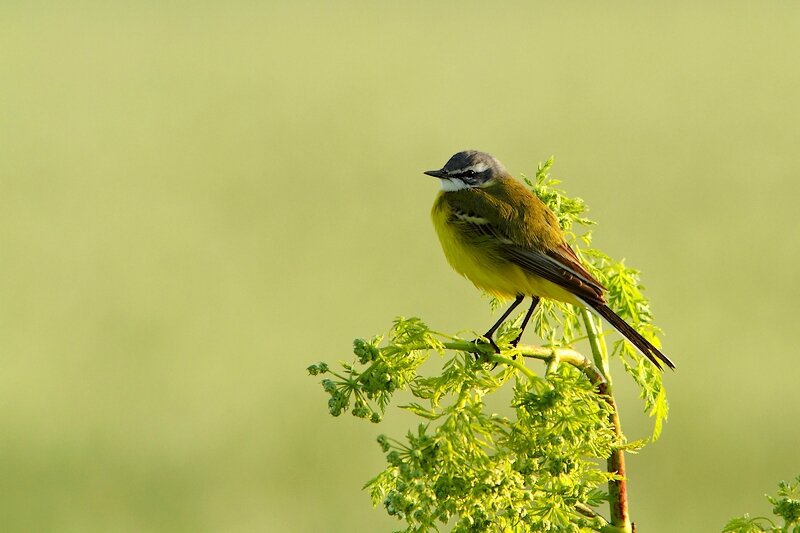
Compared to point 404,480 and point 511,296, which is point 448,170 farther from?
point 404,480

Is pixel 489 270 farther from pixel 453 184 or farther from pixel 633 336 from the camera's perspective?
pixel 633 336

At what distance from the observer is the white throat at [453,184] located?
5320 mm

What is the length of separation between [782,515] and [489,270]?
7.07 ft

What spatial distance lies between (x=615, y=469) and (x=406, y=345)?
77 centimetres

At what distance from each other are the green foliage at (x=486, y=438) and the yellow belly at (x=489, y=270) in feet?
3.99

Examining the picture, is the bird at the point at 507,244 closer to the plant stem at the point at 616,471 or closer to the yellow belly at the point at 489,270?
the yellow belly at the point at 489,270

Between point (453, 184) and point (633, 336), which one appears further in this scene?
point (453, 184)

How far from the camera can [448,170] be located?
17.4 ft

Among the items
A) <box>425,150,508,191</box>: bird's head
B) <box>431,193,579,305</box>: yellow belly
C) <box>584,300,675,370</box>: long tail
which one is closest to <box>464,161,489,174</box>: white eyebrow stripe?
<box>425,150,508,191</box>: bird's head

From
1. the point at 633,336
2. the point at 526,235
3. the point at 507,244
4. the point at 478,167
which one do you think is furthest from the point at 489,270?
the point at 633,336

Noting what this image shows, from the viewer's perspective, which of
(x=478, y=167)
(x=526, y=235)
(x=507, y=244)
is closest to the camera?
(x=526, y=235)

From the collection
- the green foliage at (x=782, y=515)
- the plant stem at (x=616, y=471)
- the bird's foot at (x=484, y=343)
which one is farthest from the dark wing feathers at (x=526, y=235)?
the green foliage at (x=782, y=515)

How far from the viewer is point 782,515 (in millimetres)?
2758

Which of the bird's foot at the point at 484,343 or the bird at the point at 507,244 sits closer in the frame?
the bird's foot at the point at 484,343
